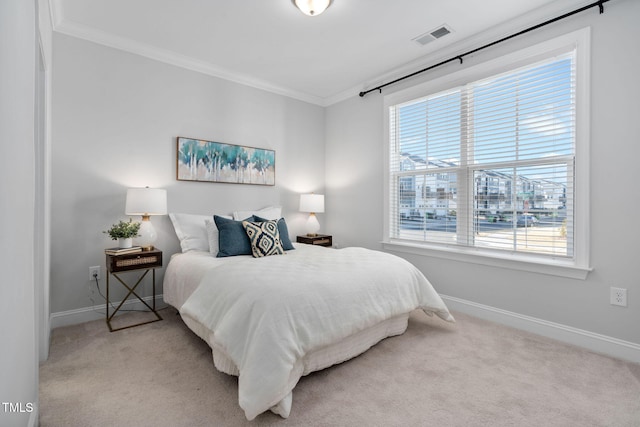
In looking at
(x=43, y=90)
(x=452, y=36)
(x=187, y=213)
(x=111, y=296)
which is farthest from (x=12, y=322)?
(x=452, y=36)

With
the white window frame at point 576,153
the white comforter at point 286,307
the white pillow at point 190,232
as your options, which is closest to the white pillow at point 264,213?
the white pillow at point 190,232

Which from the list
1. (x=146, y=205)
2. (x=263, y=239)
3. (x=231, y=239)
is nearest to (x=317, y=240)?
(x=263, y=239)

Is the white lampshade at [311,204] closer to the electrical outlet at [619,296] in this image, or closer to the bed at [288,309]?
the bed at [288,309]

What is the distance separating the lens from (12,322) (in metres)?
1.06

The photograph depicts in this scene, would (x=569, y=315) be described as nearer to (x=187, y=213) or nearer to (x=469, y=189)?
(x=469, y=189)

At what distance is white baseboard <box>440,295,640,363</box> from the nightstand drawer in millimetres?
2966

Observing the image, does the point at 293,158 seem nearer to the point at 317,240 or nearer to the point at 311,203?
the point at 311,203

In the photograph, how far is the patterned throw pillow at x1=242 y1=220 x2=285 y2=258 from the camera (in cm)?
297

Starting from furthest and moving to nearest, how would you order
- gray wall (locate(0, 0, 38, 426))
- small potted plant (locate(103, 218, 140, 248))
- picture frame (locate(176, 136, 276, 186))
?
1. picture frame (locate(176, 136, 276, 186))
2. small potted plant (locate(103, 218, 140, 248))
3. gray wall (locate(0, 0, 38, 426))

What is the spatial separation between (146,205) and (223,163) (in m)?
1.13

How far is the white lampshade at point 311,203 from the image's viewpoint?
4.22 meters

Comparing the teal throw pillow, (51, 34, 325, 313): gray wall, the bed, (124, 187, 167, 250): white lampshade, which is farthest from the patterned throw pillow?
(51, 34, 325, 313): gray wall

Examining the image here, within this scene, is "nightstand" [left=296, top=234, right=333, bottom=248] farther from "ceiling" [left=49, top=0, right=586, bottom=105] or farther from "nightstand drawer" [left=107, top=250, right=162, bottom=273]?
"ceiling" [left=49, top=0, right=586, bottom=105]

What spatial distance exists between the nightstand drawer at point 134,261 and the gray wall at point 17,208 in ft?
4.20
